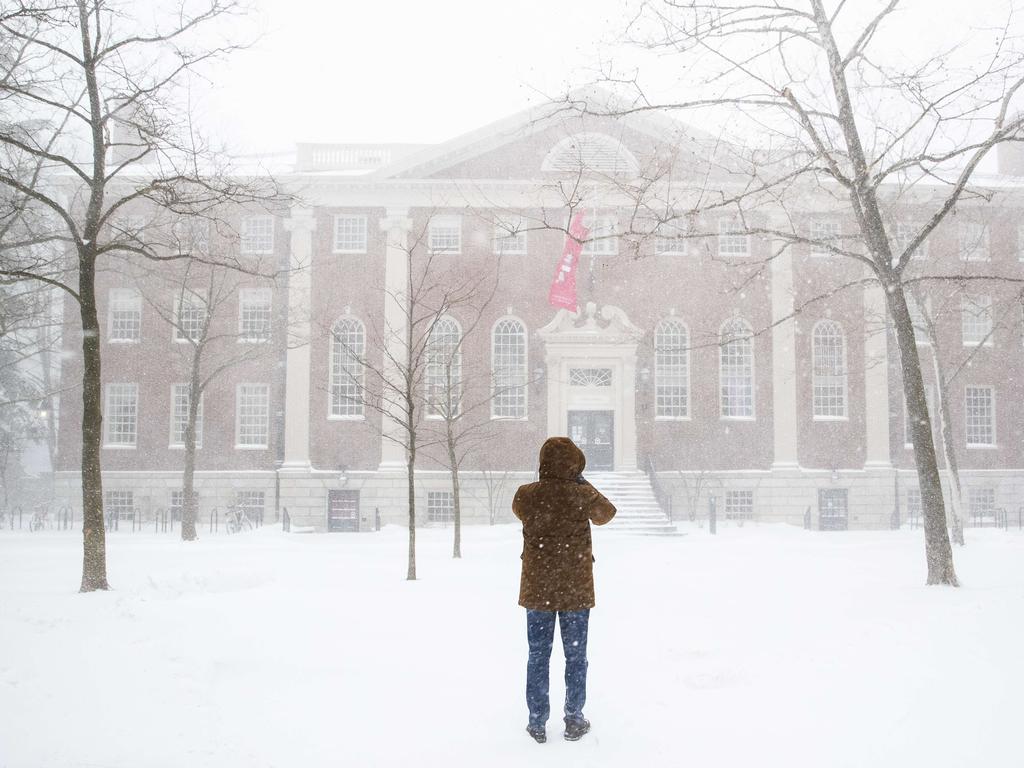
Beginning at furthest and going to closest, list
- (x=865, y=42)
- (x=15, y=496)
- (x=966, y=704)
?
1. (x=15, y=496)
2. (x=865, y=42)
3. (x=966, y=704)

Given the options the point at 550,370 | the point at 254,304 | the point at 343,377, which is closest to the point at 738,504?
the point at 550,370

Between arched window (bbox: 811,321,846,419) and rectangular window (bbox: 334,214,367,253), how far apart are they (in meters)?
15.6

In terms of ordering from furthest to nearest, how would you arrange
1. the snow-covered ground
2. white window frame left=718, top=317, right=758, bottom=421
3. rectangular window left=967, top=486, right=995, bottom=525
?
rectangular window left=967, top=486, right=995, bottom=525 → white window frame left=718, top=317, right=758, bottom=421 → the snow-covered ground

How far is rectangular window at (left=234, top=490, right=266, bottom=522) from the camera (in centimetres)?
2812

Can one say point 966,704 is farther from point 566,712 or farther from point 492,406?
point 492,406

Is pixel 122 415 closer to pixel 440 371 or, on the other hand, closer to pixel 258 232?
pixel 258 232

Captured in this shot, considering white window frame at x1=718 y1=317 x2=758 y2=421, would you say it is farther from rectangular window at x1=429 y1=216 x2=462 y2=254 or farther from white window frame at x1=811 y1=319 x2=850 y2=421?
rectangular window at x1=429 y1=216 x2=462 y2=254

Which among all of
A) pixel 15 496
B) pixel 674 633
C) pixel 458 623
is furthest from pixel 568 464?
pixel 15 496

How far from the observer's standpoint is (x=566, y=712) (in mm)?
5637

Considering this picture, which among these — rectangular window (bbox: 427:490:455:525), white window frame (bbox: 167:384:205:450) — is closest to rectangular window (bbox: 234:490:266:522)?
white window frame (bbox: 167:384:205:450)

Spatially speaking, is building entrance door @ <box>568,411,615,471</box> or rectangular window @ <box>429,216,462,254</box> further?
rectangular window @ <box>429,216,462,254</box>

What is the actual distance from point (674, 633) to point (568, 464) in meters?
4.29

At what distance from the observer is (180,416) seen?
2900 centimetres

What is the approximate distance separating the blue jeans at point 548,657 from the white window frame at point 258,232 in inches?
1014
